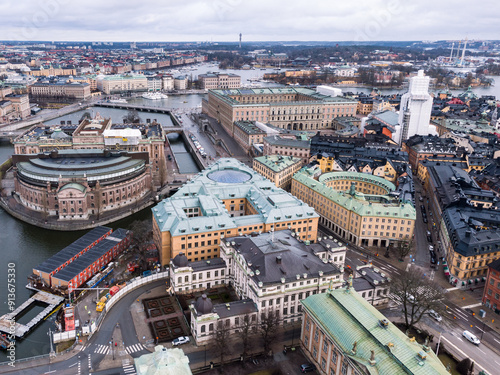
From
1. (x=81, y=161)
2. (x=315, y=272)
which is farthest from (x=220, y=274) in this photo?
(x=81, y=161)

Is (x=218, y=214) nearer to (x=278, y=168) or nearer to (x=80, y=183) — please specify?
(x=278, y=168)

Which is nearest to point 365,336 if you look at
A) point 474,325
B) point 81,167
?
point 474,325

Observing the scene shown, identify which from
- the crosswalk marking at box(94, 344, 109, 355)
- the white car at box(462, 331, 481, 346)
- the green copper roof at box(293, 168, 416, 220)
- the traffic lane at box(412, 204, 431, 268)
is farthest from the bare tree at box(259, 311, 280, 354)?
the green copper roof at box(293, 168, 416, 220)

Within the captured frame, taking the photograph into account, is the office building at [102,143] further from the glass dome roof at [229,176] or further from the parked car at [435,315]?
the parked car at [435,315]

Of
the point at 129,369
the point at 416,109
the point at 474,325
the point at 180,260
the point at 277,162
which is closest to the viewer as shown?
the point at 129,369

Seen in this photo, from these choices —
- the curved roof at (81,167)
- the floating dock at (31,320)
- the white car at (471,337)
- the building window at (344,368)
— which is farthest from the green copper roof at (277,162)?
the building window at (344,368)
